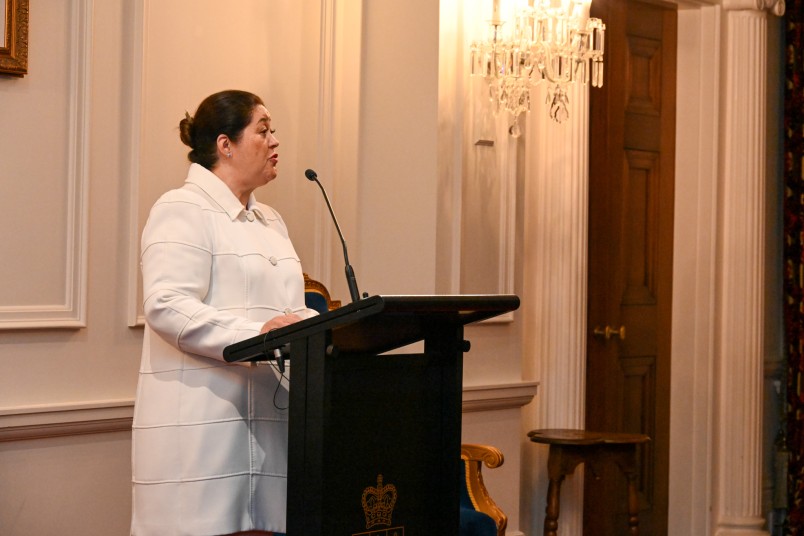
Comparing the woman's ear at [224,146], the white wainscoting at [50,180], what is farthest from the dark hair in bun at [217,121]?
the white wainscoting at [50,180]

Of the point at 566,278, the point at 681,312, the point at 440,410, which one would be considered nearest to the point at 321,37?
the point at 566,278

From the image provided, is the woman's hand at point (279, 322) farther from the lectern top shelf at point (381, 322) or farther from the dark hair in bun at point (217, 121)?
the dark hair in bun at point (217, 121)

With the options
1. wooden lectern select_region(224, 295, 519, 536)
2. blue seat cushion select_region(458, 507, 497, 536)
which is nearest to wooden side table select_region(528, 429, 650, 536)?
blue seat cushion select_region(458, 507, 497, 536)

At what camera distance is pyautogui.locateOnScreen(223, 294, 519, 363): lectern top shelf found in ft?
6.42

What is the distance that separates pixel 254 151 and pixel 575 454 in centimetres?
199

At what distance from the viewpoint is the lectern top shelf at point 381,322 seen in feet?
6.42

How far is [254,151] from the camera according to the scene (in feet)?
8.68

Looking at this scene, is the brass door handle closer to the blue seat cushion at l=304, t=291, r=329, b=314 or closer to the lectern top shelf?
the blue seat cushion at l=304, t=291, r=329, b=314

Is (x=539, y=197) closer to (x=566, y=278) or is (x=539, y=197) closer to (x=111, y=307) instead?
(x=566, y=278)

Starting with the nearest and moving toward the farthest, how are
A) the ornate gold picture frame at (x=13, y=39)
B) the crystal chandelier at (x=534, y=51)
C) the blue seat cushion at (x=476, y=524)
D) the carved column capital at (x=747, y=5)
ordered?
the ornate gold picture frame at (x=13, y=39) → the blue seat cushion at (x=476, y=524) → the crystal chandelier at (x=534, y=51) → the carved column capital at (x=747, y=5)

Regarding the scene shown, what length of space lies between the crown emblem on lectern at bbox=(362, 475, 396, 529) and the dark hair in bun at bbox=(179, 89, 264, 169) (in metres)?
A: 0.94

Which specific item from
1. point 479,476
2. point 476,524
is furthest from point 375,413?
point 479,476

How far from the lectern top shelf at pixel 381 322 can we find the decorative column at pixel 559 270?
211cm

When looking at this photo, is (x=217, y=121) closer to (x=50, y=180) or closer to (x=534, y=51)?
(x=50, y=180)
